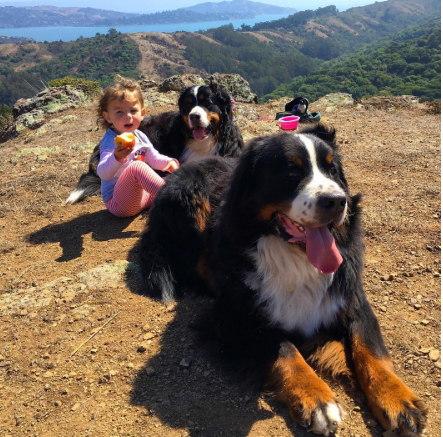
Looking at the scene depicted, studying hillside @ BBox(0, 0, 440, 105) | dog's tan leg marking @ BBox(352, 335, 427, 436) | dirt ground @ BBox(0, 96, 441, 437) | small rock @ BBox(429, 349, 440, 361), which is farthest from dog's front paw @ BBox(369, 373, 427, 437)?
hillside @ BBox(0, 0, 440, 105)

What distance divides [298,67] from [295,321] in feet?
366

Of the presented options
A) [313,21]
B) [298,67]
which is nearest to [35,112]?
[298,67]

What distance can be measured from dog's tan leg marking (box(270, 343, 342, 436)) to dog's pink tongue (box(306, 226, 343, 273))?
595 millimetres

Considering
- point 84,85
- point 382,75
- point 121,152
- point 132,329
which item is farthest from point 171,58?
point 132,329

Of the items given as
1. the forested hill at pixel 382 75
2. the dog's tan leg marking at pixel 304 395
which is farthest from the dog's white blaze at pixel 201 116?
the forested hill at pixel 382 75

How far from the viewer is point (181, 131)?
19.7ft

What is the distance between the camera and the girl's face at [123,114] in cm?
473

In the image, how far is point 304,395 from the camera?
218 centimetres

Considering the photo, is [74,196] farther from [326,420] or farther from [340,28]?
[340,28]

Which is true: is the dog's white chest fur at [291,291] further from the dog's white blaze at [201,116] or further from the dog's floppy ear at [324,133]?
the dog's white blaze at [201,116]

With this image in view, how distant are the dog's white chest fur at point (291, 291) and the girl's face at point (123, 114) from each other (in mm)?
2891

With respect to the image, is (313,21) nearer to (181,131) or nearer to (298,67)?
(298,67)

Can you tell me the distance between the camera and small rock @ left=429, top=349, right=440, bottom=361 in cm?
265

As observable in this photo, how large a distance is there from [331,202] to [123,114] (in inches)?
130
